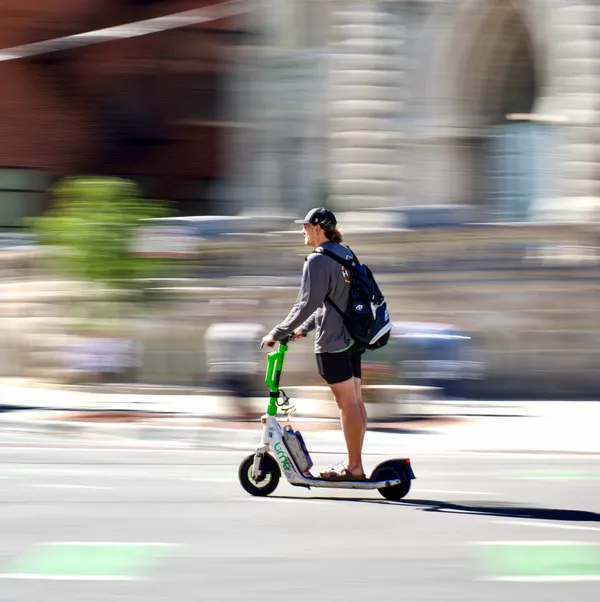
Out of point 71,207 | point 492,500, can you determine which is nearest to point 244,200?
point 71,207

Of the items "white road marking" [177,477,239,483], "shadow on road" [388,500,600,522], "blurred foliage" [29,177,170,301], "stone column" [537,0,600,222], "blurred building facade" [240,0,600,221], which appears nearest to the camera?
"shadow on road" [388,500,600,522]

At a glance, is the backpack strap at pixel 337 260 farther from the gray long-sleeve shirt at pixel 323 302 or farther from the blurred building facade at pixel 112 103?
the blurred building facade at pixel 112 103

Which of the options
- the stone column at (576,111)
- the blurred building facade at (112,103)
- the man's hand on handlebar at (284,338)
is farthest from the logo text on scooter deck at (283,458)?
the blurred building facade at (112,103)

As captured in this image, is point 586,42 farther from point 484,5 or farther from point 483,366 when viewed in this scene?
point 483,366

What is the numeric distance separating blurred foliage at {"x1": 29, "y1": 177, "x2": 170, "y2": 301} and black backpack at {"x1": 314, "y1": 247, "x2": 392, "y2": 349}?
34.6 ft

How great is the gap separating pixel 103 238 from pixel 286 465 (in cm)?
1070

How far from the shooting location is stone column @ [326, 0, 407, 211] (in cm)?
2019

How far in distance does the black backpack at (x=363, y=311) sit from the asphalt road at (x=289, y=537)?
1047mm

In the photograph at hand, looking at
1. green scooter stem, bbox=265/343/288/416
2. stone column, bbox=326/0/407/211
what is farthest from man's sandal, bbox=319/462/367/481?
stone column, bbox=326/0/407/211

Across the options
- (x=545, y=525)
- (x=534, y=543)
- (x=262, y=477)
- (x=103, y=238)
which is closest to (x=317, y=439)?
(x=262, y=477)

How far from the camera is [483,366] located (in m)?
19.0

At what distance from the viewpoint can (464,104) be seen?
816 inches

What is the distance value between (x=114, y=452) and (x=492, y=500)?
4.17m

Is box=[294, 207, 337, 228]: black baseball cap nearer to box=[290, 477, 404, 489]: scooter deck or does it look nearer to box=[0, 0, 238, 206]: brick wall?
box=[290, 477, 404, 489]: scooter deck
